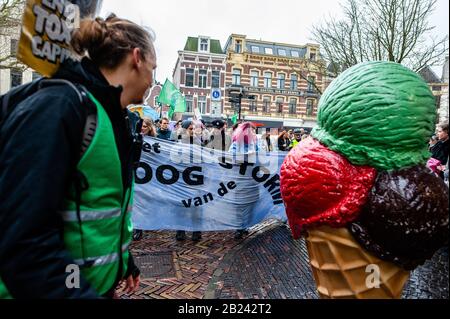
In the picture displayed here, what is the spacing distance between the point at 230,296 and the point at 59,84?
292 cm

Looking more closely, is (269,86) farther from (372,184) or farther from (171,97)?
(372,184)

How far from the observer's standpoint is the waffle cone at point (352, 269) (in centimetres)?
153

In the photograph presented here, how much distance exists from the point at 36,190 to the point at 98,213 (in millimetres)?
259

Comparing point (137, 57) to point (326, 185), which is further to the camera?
point (326, 185)

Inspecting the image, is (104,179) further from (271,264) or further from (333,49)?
(333,49)

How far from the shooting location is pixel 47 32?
1.17 meters

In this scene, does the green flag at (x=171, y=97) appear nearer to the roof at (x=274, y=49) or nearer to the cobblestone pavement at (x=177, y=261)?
the cobblestone pavement at (x=177, y=261)

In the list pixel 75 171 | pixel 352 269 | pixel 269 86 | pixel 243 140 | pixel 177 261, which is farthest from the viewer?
pixel 269 86

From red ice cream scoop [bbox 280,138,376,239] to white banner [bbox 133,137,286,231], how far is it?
3.81 meters

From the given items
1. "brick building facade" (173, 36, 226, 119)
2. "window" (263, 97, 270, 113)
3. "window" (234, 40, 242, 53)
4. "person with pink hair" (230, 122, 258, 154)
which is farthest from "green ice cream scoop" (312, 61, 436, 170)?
"window" (234, 40, 242, 53)

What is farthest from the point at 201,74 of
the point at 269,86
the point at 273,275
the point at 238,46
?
the point at 273,275

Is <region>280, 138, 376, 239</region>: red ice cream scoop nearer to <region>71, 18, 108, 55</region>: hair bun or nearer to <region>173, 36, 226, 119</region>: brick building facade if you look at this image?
<region>71, 18, 108, 55</region>: hair bun

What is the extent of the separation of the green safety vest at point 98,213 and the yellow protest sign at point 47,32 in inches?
8.6
